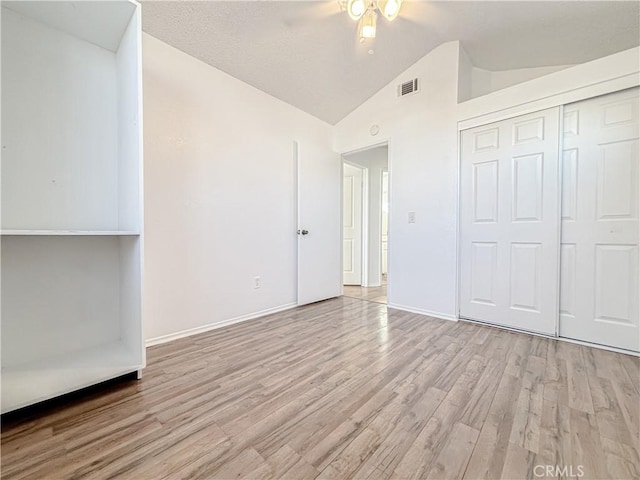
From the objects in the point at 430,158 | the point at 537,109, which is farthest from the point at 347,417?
the point at 537,109

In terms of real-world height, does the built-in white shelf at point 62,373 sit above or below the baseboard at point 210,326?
above

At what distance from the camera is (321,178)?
343 cm

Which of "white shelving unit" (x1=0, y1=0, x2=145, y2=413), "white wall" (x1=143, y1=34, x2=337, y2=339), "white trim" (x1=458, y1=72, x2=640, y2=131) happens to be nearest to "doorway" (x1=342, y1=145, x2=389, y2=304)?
"white wall" (x1=143, y1=34, x2=337, y2=339)

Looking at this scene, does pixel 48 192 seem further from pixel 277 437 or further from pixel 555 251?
pixel 555 251

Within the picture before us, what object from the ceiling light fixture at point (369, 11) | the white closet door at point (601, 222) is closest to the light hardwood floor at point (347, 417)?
the white closet door at point (601, 222)

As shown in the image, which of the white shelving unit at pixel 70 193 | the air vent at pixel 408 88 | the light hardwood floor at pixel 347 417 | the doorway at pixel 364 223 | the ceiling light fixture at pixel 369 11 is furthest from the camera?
the doorway at pixel 364 223

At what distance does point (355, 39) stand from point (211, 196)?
6.44 ft

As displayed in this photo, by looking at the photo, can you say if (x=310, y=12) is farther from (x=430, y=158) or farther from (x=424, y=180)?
(x=424, y=180)

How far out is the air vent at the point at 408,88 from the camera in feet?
9.45

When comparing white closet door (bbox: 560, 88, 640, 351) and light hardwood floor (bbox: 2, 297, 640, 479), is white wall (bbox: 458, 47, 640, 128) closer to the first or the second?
white closet door (bbox: 560, 88, 640, 351)

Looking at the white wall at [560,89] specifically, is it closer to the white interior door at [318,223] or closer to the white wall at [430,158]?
the white wall at [430,158]

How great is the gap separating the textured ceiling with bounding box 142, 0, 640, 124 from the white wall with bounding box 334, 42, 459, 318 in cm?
28

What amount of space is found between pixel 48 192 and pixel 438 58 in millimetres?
3388

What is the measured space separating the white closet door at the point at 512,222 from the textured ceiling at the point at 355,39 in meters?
0.75
